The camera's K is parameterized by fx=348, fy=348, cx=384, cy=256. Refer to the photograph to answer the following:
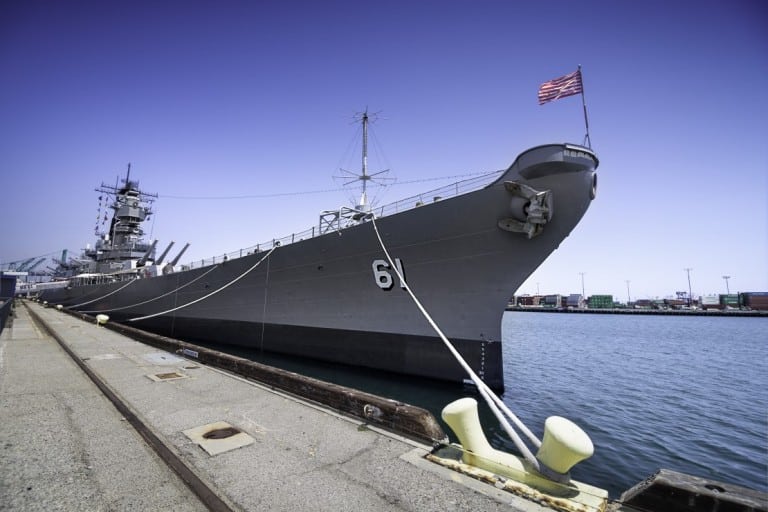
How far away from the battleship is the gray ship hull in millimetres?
27

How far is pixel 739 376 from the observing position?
1266 cm

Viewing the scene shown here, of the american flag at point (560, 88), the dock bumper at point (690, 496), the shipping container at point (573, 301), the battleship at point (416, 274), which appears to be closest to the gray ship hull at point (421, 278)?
the battleship at point (416, 274)

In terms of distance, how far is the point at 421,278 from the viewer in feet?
30.1

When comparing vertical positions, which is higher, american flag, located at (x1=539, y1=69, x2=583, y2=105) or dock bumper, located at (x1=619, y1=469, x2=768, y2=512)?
american flag, located at (x1=539, y1=69, x2=583, y2=105)

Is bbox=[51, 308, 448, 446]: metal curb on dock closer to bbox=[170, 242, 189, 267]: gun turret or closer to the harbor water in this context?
the harbor water

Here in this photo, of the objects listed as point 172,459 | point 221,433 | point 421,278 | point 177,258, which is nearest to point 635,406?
point 421,278

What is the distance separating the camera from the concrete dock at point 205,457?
2.32 m

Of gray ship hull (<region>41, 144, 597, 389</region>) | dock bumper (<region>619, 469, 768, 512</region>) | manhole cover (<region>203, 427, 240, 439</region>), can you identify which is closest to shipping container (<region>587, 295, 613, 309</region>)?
gray ship hull (<region>41, 144, 597, 389</region>)

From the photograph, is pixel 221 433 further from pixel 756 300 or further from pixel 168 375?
pixel 756 300

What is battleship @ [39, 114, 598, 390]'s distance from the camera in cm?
768

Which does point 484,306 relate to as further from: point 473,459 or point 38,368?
point 38,368

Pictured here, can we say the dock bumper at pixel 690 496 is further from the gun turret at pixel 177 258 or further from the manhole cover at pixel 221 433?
the gun turret at pixel 177 258

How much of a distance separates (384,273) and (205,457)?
272 inches

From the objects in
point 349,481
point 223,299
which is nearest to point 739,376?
point 349,481
